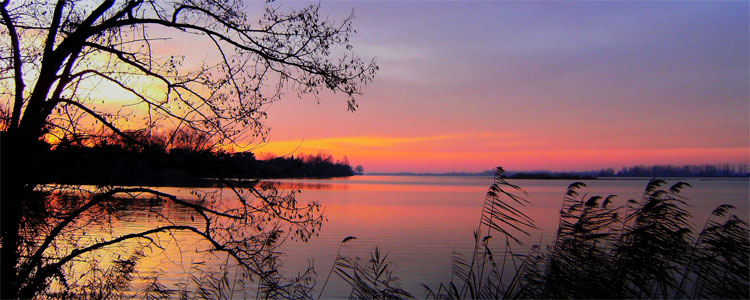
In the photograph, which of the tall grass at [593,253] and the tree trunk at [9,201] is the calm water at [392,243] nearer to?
the tree trunk at [9,201]

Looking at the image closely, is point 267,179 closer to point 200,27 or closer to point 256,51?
point 256,51

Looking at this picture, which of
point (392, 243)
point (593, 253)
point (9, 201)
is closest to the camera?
point (9, 201)

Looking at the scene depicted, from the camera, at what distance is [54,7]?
7.20m

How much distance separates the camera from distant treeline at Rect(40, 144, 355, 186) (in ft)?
23.2

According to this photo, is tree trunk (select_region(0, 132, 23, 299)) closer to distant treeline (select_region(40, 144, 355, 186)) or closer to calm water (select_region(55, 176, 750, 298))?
distant treeline (select_region(40, 144, 355, 186))

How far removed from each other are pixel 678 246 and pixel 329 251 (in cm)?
1313

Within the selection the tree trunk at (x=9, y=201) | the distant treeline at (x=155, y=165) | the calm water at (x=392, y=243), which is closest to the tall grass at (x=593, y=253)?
the distant treeline at (x=155, y=165)

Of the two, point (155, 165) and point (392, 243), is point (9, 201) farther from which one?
point (392, 243)

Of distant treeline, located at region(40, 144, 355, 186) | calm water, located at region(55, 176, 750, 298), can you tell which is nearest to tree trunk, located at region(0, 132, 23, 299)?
distant treeline, located at region(40, 144, 355, 186)

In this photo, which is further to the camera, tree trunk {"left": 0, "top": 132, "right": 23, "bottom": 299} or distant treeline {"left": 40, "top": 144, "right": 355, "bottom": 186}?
distant treeline {"left": 40, "top": 144, "right": 355, "bottom": 186}

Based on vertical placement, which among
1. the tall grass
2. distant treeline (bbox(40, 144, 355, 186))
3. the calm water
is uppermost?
distant treeline (bbox(40, 144, 355, 186))

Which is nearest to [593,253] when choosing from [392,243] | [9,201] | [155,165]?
[155,165]

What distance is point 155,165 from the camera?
7.27 m

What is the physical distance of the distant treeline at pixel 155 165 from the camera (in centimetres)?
706
